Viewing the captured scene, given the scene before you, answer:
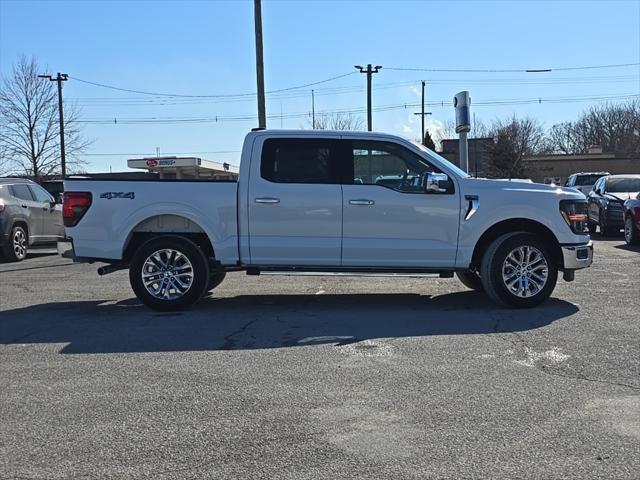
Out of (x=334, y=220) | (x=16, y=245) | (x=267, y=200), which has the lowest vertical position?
(x=16, y=245)

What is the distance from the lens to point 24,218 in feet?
46.1

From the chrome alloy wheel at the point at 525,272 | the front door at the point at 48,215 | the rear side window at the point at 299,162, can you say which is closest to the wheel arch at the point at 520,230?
the chrome alloy wheel at the point at 525,272

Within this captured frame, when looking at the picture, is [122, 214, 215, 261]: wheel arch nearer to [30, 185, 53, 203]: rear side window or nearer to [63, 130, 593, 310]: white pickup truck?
[63, 130, 593, 310]: white pickup truck

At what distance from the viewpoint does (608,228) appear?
17000 millimetres

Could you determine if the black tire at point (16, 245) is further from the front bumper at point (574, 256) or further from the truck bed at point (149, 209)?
the front bumper at point (574, 256)

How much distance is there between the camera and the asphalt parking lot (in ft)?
11.7

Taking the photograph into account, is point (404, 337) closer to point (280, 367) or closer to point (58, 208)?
point (280, 367)

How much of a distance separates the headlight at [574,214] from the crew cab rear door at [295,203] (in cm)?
274

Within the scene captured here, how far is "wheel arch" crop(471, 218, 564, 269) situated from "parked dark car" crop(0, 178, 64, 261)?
32.0 feet

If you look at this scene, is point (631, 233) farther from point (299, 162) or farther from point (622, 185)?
point (299, 162)

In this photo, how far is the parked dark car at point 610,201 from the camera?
16391mm

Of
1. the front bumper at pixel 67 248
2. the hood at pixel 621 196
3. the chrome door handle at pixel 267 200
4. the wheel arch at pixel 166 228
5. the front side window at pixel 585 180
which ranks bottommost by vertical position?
the front bumper at pixel 67 248

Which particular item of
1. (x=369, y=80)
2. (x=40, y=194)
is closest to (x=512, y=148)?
(x=369, y=80)

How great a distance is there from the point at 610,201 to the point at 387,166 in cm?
1122
